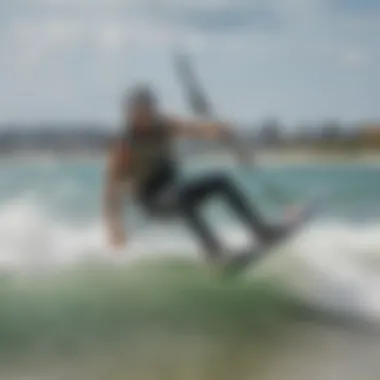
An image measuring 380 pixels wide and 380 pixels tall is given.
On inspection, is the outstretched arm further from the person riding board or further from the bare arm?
the bare arm

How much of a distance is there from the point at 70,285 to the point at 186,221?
216 mm

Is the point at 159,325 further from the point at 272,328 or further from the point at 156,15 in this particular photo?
the point at 156,15

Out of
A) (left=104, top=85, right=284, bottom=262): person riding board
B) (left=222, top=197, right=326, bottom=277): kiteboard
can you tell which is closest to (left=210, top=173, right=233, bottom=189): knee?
(left=104, top=85, right=284, bottom=262): person riding board

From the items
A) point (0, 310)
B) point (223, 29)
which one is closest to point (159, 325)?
point (0, 310)

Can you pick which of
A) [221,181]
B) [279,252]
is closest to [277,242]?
[279,252]

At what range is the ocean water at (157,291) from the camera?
126 centimetres

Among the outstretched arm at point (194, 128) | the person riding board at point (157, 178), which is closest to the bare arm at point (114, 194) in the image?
the person riding board at point (157, 178)

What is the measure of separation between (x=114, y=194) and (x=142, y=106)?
15 centimetres

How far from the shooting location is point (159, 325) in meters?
1.26

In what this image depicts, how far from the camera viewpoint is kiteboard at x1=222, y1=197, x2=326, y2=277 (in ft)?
4.17

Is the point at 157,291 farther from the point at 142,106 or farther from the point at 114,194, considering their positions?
the point at 142,106

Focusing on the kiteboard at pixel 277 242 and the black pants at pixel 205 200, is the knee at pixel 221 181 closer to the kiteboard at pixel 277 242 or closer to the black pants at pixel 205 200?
the black pants at pixel 205 200

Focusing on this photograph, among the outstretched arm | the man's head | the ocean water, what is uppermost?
the man's head

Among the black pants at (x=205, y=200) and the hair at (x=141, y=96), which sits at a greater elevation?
the hair at (x=141, y=96)
